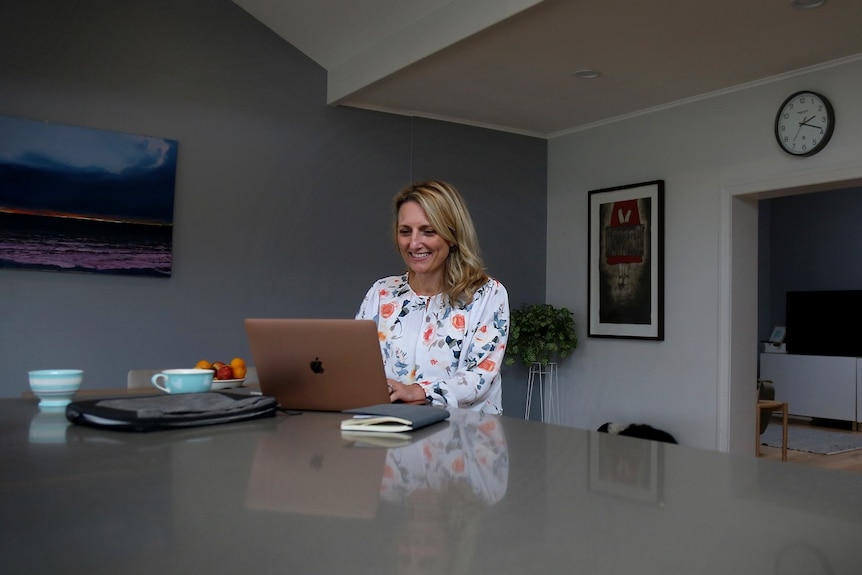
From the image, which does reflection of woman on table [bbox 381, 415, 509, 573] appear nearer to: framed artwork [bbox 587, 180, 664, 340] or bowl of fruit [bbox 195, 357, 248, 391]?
bowl of fruit [bbox 195, 357, 248, 391]

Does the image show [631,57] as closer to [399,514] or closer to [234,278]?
[234,278]

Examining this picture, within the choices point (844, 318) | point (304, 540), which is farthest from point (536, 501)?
point (844, 318)

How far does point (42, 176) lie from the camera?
13.2 ft

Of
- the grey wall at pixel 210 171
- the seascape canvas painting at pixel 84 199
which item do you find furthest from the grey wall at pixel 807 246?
the seascape canvas painting at pixel 84 199

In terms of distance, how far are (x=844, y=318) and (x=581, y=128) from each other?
14.9 feet

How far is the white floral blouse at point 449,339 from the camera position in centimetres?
204

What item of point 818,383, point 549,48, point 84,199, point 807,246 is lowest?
point 818,383

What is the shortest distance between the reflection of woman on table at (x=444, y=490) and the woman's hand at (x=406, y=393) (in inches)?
16.8

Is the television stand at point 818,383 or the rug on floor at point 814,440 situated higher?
the television stand at point 818,383

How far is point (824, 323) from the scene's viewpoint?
8.58 meters

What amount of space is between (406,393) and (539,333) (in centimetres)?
395

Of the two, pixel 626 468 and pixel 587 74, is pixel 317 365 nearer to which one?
pixel 626 468

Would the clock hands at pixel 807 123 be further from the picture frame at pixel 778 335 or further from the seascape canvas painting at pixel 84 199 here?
the picture frame at pixel 778 335

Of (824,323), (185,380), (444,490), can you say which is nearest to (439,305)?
(185,380)
